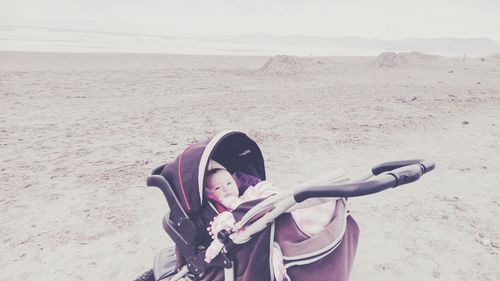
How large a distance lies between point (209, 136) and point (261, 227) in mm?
5781

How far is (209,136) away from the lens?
7707 mm

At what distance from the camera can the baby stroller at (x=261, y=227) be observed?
183 centimetres

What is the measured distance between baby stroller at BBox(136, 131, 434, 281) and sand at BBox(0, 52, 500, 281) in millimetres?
1382

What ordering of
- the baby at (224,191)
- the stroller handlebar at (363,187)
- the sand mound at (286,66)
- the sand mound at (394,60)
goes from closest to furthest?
the stroller handlebar at (363,187) < the baby at (224,191) < the sand mound at (286,66) < the sand mound at (394,60)

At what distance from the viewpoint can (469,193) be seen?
5176mm

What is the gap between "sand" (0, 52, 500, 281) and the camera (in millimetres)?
3797

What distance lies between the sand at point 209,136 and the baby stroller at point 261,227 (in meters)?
1.38

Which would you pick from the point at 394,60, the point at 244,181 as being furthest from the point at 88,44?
the point at 244,181

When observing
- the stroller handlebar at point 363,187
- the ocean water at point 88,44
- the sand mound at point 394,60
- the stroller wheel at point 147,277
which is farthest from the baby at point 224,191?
the ocean water at point 88,44

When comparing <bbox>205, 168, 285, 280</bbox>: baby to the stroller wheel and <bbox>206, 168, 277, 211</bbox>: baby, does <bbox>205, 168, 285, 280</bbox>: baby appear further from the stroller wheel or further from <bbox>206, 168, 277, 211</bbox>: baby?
the stroller wheel

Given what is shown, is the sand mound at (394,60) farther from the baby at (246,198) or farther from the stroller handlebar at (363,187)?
the stroller handlebar at (363,187)

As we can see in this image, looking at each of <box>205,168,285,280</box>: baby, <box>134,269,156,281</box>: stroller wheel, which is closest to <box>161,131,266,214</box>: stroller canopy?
<box>205,168,285,280</box>: baby

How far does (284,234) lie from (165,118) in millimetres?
7399

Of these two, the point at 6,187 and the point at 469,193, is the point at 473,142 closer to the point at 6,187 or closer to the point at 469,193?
the point at 469,193
